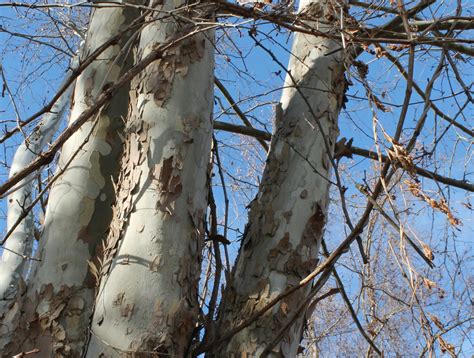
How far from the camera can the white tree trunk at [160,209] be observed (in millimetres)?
1825

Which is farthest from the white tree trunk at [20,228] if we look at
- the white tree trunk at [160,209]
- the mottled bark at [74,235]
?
the white tree trunk at [160,209]

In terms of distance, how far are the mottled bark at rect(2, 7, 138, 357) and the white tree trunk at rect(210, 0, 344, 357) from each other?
0.59 meters

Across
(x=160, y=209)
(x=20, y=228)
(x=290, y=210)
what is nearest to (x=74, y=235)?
(x=160, y=209)

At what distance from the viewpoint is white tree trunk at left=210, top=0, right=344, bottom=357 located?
208 cm

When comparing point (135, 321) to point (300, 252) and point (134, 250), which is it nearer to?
point (134, 250)

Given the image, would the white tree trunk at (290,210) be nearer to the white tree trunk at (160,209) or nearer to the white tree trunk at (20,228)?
the white tree trunk at (160,209)

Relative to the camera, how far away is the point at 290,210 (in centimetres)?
228

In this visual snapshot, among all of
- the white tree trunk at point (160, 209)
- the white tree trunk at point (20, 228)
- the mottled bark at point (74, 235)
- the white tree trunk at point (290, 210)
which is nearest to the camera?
the white tree trunk at point (160, 209)

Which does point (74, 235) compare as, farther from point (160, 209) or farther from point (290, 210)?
point (290, 210)

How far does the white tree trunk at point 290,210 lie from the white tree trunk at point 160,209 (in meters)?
0.23

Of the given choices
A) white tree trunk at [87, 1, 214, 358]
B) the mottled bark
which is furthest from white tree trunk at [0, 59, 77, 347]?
white tree trunk at [87, 1, 214, 358]

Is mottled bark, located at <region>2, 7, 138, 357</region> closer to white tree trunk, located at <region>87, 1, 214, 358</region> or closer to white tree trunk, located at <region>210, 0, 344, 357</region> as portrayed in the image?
white tree trunk, located at <region>87, 1, 214, 358</region>

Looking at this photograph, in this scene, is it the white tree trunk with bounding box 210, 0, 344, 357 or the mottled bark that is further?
the mottled bark

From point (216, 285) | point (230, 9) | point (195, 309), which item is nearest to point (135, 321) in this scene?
point (195, 309)
